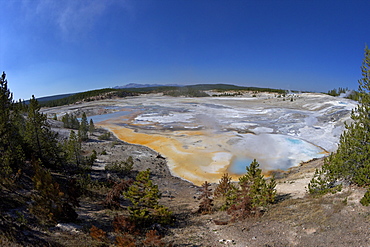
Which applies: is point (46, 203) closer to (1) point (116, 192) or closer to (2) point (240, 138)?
(1) point (116, 192)

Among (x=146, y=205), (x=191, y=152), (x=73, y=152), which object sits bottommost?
(x=191, y=152)

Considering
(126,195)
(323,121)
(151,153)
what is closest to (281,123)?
(323,121)

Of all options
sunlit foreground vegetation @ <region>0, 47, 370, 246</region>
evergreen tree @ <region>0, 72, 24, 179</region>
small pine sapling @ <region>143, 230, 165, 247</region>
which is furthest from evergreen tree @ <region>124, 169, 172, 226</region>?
evergreen tree @ <region>0, 72, 24, 179</region>

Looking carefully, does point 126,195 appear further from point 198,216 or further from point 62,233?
point 198,216

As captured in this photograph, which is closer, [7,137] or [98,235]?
[98,235]

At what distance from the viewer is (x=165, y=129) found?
101 feet

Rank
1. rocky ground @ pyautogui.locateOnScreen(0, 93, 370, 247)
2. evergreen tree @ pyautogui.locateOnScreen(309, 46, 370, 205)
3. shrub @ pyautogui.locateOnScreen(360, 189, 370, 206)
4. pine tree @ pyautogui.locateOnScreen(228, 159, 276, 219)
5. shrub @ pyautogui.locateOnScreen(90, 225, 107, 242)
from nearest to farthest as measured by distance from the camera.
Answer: rocky ground @ pyautogui.locateOnScreen(0, 93, 370, 247)
shrub @ pyautogui.locateOnScreen(90, 225, 107, 242)
shrub @ pyautogui.locateOnScreen(360, 189, 370, 206)
evergreen tree @ pyautogui.locateOnScreen(309, 46, 370, 205)
pine tree @ pyautogui.locateOnScreen(228, 159, 276, 219)

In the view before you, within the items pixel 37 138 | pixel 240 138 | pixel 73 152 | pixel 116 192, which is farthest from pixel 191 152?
pixel 37 138

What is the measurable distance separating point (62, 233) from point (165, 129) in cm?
2500

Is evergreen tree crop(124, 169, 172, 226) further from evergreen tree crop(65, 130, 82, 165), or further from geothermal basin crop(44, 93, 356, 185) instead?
geothermal basin crop(44, 93, 356, 185)

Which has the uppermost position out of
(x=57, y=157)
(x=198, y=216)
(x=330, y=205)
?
(x=57, y=157)

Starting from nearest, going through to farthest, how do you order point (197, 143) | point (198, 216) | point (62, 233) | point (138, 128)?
point (62, 233) < point (198, 216) < point (197, 143) < point (138, 128)

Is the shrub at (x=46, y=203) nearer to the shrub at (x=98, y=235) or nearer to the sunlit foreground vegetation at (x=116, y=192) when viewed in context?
the sunlit foreground vegetation at (x=116, y=192)

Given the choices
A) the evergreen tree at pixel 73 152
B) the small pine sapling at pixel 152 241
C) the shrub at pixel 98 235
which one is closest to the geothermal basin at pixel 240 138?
the evergreen tree at pixel 73 152
